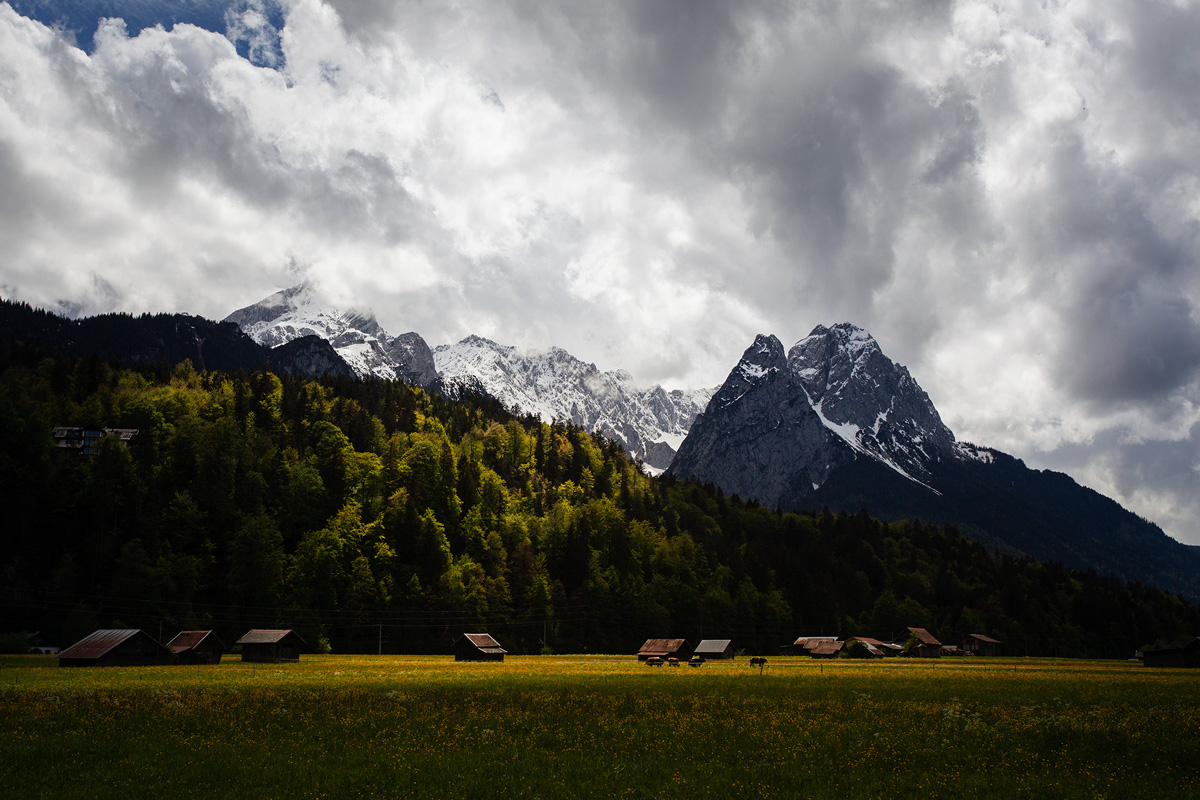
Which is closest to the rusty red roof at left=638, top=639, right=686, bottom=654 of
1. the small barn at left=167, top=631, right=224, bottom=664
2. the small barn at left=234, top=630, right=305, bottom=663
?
the small barn at left=234, top=630, right=305, bottom=663

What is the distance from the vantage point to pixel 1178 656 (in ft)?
319

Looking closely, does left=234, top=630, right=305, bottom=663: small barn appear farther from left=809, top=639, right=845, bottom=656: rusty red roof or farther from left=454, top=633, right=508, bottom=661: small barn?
left=809, top=639, right=845, bottom=656: rusty red roof

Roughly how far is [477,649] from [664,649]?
79.2ft

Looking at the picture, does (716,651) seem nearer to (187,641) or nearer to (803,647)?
(803,647)

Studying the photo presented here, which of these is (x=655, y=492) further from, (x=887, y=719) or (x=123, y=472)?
(x=887, y=719)

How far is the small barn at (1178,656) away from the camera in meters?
96.8

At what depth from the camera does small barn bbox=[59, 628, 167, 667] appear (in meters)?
62.0

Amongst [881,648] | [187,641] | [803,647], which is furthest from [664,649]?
[187,641]

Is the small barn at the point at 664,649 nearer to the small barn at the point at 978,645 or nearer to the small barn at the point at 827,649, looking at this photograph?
the small barn at the point at 827,649

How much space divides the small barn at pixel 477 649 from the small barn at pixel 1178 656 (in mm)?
89953

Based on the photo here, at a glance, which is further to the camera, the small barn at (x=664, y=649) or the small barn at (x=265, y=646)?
the small barn at (x=664, y=649)

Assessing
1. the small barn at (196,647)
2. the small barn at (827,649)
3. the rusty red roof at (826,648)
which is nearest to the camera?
the small barn at (196,647)

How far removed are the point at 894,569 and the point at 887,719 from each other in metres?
153

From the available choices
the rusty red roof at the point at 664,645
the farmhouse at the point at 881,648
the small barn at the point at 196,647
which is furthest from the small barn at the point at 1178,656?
the small barn at the point at 196,647
